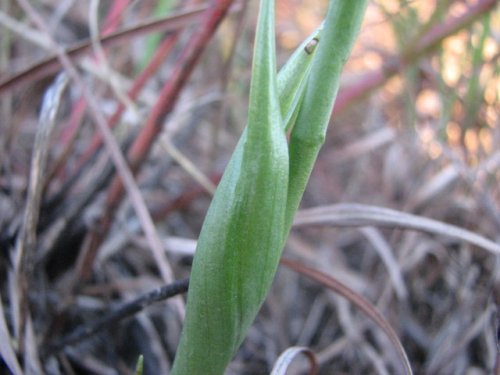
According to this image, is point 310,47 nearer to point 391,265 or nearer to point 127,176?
point 127,176

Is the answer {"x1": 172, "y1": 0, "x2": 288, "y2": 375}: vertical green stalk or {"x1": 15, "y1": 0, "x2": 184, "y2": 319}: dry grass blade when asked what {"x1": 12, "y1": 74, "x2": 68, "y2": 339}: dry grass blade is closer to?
{"x1": 15, "y1": 0, "x2": 184, "y2": 319}: dry grass blade

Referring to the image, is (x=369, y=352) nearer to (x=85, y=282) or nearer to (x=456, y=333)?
(x=456, y=333)

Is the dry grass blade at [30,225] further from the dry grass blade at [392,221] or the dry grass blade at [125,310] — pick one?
the dry grass blade at [392,221]

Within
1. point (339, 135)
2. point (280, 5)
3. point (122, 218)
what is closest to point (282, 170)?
point (122, 218)

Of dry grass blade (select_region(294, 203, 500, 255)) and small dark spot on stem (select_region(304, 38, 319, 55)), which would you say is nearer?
small dark spot on stem (select_region(304, 38, 319, 55))

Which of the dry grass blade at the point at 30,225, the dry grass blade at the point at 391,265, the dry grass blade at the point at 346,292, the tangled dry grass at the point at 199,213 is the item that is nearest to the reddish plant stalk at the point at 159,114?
the tangled dry grass at the point at 199,213

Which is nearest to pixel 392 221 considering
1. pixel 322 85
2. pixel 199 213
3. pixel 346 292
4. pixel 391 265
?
pixel 346 292

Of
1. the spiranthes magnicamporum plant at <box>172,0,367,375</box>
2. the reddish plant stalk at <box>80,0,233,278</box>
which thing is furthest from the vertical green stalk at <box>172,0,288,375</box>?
the reddish plant stalk at <box>80,0,233,278</box>
